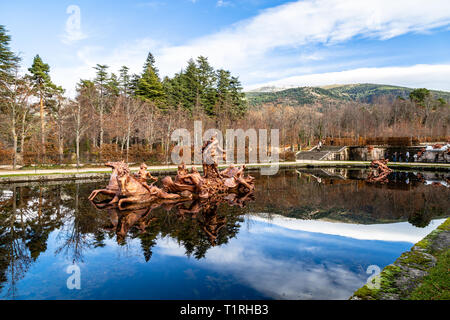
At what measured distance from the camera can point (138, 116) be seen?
111 ft

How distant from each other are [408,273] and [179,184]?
881 centimetres

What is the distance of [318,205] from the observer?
11.4 m

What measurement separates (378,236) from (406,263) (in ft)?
9.20

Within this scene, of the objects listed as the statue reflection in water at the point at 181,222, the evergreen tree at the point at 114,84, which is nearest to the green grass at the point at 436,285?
the statue reflection in water at the point at 181,222

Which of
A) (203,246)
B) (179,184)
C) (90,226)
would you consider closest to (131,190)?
(179,184)

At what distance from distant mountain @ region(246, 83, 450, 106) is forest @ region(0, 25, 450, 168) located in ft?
245

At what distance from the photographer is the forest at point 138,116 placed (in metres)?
25.6

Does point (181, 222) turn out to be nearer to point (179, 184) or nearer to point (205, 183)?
point (179, 184)

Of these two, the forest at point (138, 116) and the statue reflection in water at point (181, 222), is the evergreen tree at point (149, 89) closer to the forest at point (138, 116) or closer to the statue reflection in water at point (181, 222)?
the forest at point (138, 116)

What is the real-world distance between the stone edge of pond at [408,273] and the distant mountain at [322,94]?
12909 cm

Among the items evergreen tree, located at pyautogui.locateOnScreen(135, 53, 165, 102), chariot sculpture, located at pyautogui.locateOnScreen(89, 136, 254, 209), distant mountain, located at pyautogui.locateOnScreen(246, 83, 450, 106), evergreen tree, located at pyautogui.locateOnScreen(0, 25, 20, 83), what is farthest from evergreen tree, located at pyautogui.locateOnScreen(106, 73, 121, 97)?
distant mountain, located at pyautogui.locateOnScreen(246, 83, 450, 106)

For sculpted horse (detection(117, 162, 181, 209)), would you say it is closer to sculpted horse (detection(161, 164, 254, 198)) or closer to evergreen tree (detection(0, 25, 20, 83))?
sculpted horse (detection(161, 164, 254, 198))
